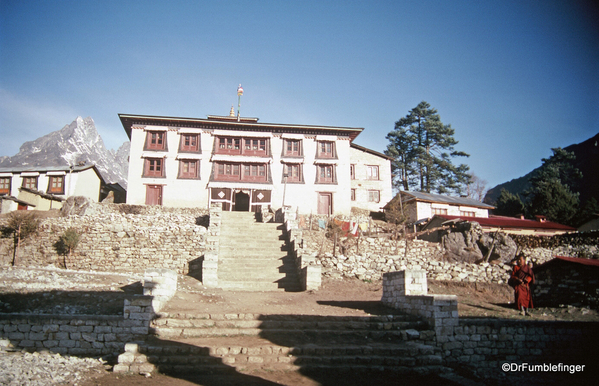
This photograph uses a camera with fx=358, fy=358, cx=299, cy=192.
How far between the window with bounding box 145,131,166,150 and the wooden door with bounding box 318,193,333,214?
15.1 meters

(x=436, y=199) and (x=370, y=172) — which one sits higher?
(x=370, y=172)

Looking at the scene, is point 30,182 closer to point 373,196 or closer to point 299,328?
point 373,196

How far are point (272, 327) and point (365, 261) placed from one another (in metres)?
9.00

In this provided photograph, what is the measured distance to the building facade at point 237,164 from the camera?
32.0 metres

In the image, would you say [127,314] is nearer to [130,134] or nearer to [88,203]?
[88,203]

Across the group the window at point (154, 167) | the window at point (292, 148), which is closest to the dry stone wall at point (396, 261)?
the window at point (292, 148)

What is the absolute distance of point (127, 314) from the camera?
8617 millimetres

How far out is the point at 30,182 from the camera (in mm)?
32312

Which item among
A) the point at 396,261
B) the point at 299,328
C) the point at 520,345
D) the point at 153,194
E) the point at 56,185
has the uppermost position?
the point at 56,185

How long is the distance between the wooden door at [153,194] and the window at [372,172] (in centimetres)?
2194

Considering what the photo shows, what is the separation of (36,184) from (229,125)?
1804 centimetres

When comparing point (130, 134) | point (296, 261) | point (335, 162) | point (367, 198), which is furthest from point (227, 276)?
point (367, 198)

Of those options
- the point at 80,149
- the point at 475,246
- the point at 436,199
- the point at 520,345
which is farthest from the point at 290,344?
the point at 80,149

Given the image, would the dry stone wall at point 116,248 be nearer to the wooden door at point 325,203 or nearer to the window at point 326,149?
the wooden door at point 325,203
